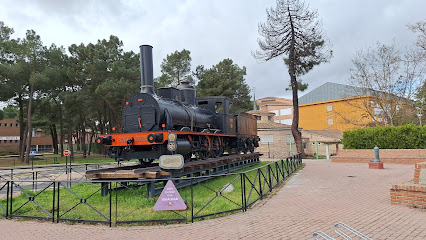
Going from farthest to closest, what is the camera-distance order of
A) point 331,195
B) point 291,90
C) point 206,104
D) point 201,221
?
1. point 291,90
2. point 206,104
3. point 331,195
4. point 201,221

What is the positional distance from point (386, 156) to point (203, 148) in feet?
46.0

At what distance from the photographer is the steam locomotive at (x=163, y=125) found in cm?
902

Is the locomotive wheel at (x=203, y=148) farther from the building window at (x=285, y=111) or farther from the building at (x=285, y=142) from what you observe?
the building window at (x=285, y=111)

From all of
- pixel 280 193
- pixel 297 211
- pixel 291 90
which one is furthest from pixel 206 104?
pixel 291 90

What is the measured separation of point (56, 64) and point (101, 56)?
4668mm

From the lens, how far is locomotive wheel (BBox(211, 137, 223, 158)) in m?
12.8

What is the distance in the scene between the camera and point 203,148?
11578 mm

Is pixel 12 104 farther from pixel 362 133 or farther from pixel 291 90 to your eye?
pixel 362 133

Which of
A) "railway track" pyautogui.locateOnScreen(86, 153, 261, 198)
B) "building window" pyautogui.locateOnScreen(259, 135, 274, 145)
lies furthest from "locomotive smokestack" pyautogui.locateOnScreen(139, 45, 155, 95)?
"building window" pyautogui.locateOnScreen(259, 135, 274, 145)

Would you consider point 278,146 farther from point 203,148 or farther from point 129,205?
point 129,205

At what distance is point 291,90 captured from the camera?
24.1m

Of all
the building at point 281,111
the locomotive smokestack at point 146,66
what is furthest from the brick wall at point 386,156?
the building at point 281,111

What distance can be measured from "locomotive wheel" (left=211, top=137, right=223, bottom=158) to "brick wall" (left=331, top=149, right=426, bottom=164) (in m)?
11.1

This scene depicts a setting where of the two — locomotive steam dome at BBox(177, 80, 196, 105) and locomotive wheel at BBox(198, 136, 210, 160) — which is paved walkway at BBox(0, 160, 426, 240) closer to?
locomotive wheel at BBox(198, 136, 210, 160)
